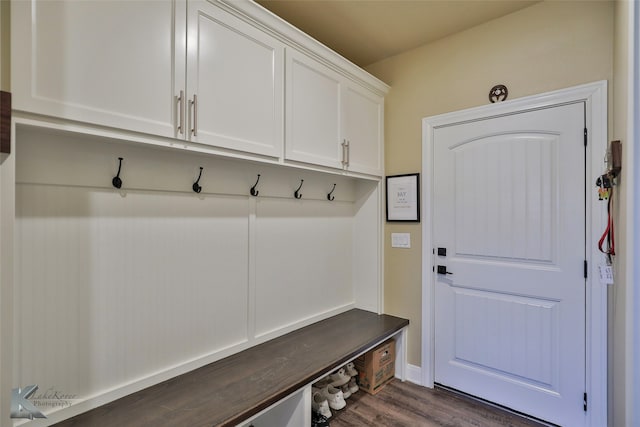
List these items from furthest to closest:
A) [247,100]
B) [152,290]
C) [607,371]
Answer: [607,371]
[247,100]
[152,290]

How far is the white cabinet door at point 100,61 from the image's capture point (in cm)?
99

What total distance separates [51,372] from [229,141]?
119 cm

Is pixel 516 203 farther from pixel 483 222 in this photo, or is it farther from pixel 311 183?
pixel 311 183

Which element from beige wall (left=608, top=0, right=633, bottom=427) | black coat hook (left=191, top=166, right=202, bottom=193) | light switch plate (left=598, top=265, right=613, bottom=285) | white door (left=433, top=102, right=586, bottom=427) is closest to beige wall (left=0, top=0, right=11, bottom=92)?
black coat hook (left=191, top=166, right=202, bottom=193)

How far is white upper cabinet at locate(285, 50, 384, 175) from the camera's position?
1874 mm

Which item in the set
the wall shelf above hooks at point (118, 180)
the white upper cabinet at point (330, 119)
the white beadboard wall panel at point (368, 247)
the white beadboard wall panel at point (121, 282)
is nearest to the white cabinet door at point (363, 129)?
the white upper cabinet at point (330, 119)

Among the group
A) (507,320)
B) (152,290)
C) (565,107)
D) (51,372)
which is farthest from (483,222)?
(51,372)

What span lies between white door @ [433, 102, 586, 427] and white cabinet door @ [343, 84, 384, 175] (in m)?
0.46

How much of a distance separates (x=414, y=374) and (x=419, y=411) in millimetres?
406

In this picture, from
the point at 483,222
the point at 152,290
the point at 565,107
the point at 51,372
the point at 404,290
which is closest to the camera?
the point at 51,372

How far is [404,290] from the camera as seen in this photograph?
255 cm

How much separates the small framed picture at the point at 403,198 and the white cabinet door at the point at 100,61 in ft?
5.79

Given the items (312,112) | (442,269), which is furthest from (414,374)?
(312,112)

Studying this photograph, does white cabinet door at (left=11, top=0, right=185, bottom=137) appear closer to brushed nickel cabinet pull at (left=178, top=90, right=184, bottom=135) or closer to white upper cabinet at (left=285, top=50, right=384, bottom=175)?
brushed nickel cabinet pull at (left=178, top=90, right=184, bottom=135)
